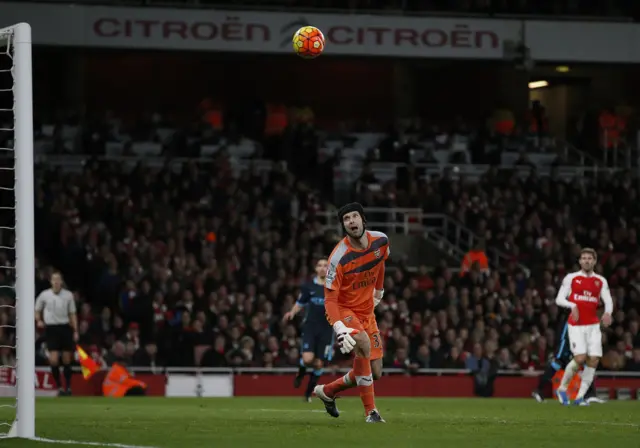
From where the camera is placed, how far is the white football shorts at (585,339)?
60.8 feet

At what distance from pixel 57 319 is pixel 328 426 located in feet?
31.0

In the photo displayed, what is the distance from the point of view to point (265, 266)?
87.1 ft

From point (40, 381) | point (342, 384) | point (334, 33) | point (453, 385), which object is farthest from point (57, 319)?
point (334, 33)

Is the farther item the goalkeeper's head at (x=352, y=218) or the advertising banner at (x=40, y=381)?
the advertising banner at (x=40, y=381)

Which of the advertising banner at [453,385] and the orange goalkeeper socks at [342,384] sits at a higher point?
the orange goalkeeper socks at [342,384]

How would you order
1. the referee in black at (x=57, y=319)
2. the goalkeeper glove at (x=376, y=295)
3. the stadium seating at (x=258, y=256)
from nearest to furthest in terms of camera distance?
the goalkeeper glove at (x=376, y=295) → the referee in black at (x=57, y=319) → the stadium seating at (x=258, y=256)

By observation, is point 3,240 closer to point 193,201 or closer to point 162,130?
point 193,201

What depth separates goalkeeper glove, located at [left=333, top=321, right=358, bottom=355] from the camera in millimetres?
11719

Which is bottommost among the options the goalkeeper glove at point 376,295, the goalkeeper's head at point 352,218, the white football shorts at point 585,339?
the white football shorts at point 585,339

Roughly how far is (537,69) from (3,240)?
15788mm

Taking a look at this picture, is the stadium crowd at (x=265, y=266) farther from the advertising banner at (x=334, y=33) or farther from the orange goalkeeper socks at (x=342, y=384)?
the orange goalkeeper socks at (x=342, y=384)

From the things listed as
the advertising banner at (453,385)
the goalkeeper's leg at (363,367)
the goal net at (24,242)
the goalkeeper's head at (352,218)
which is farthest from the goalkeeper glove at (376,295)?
the advertising banner at (453,385)

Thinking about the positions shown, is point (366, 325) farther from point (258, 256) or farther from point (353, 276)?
point (258, 256)

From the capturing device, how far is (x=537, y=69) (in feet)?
121
